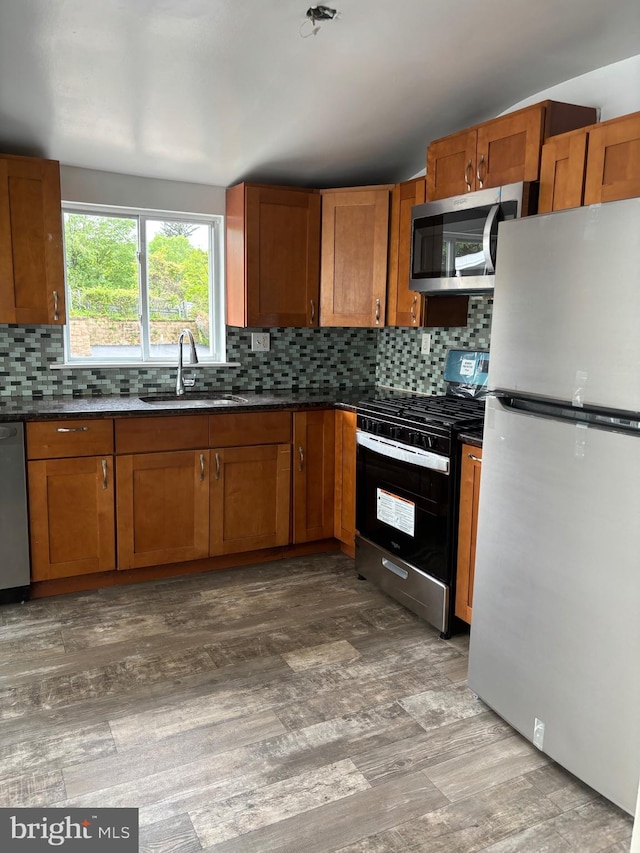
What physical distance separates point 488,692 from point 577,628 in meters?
0.55

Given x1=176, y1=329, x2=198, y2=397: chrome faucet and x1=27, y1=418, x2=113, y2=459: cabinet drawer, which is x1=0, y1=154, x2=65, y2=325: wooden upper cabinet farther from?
x1=176, y1=329, x2=198, y2=397: chrome faucet

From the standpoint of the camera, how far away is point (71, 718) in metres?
2.28

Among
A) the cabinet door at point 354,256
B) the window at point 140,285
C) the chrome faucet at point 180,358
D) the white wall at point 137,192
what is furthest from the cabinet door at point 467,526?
the white wall at point 137,192

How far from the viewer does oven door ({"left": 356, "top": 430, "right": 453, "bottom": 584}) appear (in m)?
2.82

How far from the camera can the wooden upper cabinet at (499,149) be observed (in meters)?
2.61

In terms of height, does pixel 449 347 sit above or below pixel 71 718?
above

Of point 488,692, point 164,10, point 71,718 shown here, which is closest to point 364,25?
point 164,10

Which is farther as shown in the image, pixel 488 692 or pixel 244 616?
pixel 244 616

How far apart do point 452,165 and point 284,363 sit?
1635 millimetres

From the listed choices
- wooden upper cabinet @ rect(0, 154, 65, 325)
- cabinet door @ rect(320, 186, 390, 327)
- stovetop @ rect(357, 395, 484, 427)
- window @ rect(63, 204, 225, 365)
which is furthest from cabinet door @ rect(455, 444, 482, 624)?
wooden upper cabinet @ rect(0, 154, 65, 325)

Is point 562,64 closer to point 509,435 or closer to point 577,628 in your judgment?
point 509,435

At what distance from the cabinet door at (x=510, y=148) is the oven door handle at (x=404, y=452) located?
1180mm

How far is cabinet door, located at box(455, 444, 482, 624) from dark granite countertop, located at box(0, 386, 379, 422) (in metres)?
1.04

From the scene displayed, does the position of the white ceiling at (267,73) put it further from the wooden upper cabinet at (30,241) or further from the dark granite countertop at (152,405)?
the dark granite countertop at (152,405)
